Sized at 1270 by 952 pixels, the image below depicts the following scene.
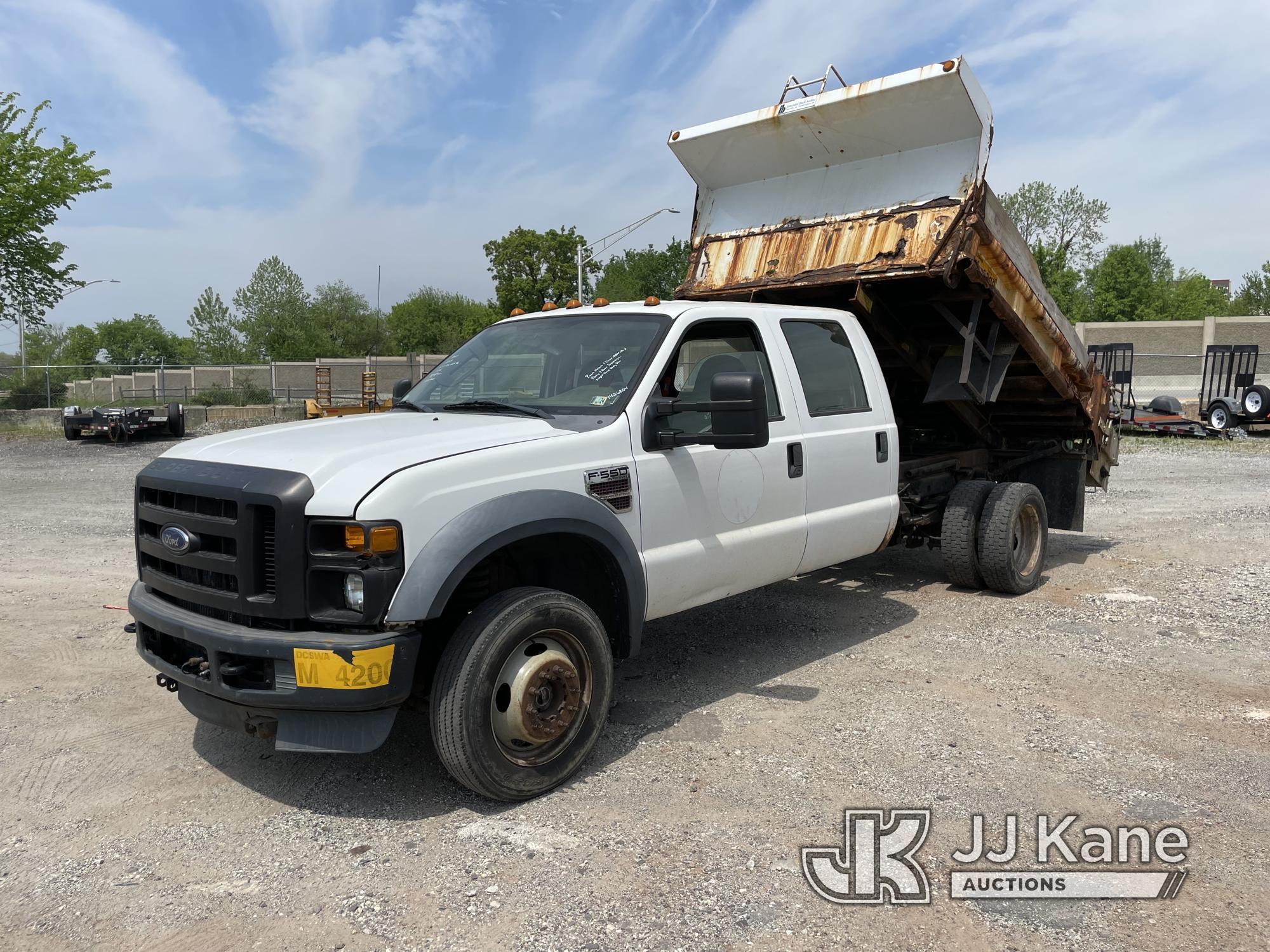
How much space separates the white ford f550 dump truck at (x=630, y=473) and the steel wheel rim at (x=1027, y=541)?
0.09 feet

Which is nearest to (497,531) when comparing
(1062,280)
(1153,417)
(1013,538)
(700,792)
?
(700,792)

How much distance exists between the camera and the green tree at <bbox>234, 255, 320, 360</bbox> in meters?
68.3

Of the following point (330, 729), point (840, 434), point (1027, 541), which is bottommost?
point (330, 729)

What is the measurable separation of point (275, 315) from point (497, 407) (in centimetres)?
7107

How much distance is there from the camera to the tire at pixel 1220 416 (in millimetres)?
21297

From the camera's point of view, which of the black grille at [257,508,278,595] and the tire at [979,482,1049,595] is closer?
the black grille at [257,508,278,595]

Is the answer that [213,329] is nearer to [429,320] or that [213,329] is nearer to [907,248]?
[429,320]

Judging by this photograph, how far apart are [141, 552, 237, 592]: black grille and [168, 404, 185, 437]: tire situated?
20308mm

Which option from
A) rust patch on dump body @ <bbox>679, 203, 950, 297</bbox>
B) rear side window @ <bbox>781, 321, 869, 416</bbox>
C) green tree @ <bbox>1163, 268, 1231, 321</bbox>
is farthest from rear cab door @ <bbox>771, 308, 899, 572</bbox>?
green tree @ <bbox>1163, 268, 1231, 321</bbox>

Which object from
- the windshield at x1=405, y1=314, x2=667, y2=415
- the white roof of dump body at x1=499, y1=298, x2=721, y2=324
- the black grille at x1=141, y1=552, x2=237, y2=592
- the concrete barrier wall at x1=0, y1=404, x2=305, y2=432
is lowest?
the concrete barrier wall at x1=0, y1=404, x2=305, y2=432

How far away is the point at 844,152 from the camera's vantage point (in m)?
6.85

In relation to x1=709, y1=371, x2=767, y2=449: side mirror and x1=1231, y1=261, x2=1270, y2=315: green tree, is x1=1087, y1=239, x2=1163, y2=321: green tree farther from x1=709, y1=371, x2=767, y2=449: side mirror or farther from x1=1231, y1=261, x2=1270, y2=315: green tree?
x1=709, y1=371, x2=767, y2=449: side mirror

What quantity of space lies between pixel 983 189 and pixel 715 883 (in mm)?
4689

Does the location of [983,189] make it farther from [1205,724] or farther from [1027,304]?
[1205,724]
